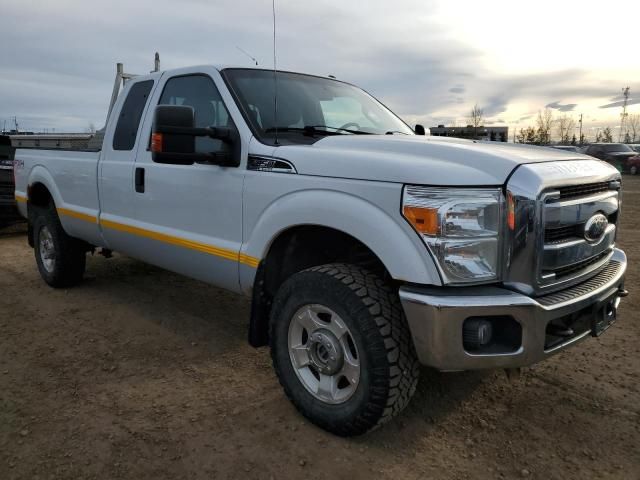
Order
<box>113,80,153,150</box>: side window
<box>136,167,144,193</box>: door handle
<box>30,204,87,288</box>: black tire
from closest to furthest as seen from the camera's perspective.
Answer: <box>136,167,144,193</box>: door handle → <box>113,80,153,150</box>: side window → <box>30,204,87,288</box>: black tire

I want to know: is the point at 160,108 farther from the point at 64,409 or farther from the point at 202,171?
the point at 64,409

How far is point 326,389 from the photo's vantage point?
9.25ft

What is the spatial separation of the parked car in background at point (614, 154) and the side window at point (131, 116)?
25588 mm

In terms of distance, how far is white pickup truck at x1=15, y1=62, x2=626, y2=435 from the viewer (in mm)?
2338

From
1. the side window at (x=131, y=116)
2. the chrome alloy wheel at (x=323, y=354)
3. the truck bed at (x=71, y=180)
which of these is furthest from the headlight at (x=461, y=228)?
the truck bed at (x=71, y=180)

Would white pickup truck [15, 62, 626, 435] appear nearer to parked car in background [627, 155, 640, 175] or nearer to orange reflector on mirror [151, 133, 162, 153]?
A: orange reflector on mirror [151, 133, 162, 153]

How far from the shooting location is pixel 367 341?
98.0 inches

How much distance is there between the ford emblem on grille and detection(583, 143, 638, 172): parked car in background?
25529 millimetres

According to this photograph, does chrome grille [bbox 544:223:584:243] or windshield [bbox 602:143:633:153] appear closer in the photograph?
chrome grille [bbox 544:223:584:243]

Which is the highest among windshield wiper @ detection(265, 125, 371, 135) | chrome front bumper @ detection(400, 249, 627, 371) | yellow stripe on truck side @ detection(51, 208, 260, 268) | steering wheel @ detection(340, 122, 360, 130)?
steering wheel @ detection(340, 122, 360, 130)

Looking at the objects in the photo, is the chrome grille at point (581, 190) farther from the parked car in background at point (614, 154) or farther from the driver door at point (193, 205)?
the parked car in background at point (614, 154)

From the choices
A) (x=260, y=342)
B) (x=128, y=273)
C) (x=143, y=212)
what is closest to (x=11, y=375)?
(x=143, y=212)

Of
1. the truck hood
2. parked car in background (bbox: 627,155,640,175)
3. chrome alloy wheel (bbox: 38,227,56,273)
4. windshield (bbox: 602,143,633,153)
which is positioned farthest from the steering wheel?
windshield (bbox: 602,143,633,153)

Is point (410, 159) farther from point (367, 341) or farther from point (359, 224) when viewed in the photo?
point (367, 341)
